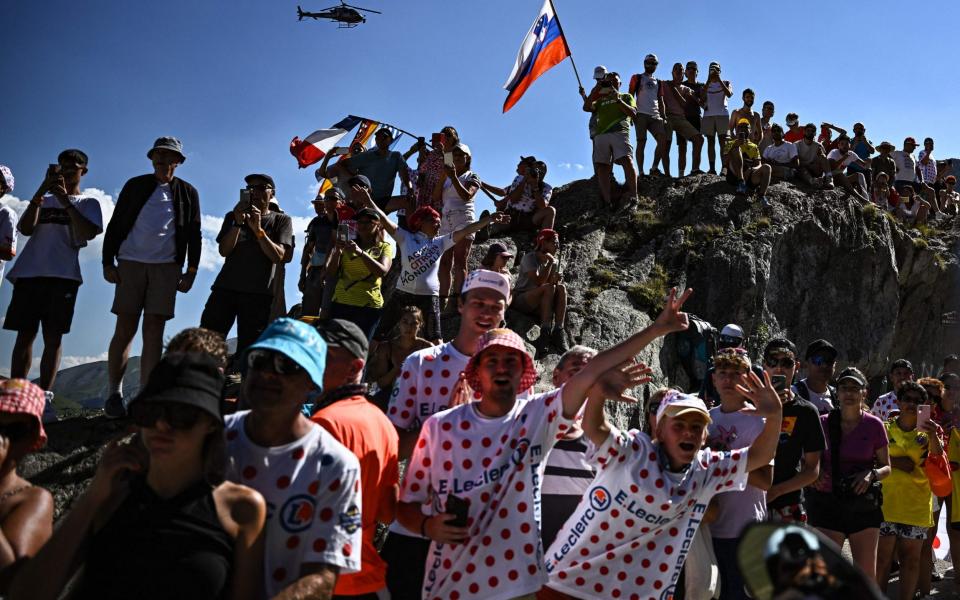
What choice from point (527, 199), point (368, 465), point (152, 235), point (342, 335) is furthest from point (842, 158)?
point (368, 465)

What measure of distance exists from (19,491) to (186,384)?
81 centimetres

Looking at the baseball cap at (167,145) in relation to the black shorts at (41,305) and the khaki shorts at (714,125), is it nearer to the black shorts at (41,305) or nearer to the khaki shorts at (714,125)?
the black shorts at (41,305)

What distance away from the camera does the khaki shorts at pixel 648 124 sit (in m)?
15.1

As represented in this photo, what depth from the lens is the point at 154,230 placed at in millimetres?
6348

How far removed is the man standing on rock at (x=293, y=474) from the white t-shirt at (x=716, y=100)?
47.0 feet

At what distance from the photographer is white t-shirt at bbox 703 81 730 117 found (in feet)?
50.5

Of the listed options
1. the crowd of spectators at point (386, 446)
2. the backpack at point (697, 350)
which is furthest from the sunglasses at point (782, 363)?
the backpack at point (697, 350)

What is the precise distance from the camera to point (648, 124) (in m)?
15.3

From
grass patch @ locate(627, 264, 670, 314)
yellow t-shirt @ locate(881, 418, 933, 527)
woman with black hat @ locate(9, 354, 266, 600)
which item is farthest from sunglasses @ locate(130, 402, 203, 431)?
grass patch @ locate(627, 264, 670, 314)

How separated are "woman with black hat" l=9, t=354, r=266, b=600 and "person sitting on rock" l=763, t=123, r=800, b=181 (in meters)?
16.5

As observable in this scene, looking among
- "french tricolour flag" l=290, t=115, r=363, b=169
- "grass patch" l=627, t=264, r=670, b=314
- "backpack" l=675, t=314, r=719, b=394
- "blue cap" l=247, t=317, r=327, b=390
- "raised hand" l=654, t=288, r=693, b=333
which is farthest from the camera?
"french tricolour flag" l=290, t=115, r=363, b=169

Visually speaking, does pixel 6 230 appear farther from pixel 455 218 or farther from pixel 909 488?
pixel 909 488

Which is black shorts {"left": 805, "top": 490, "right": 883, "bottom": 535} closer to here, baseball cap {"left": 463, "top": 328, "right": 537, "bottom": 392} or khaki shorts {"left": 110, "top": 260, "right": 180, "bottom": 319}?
baseball cap {"left": 463, "top": 328, "right": 537, "bottom": 392}

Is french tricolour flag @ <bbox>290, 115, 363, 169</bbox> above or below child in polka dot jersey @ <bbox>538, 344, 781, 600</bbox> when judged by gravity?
above
